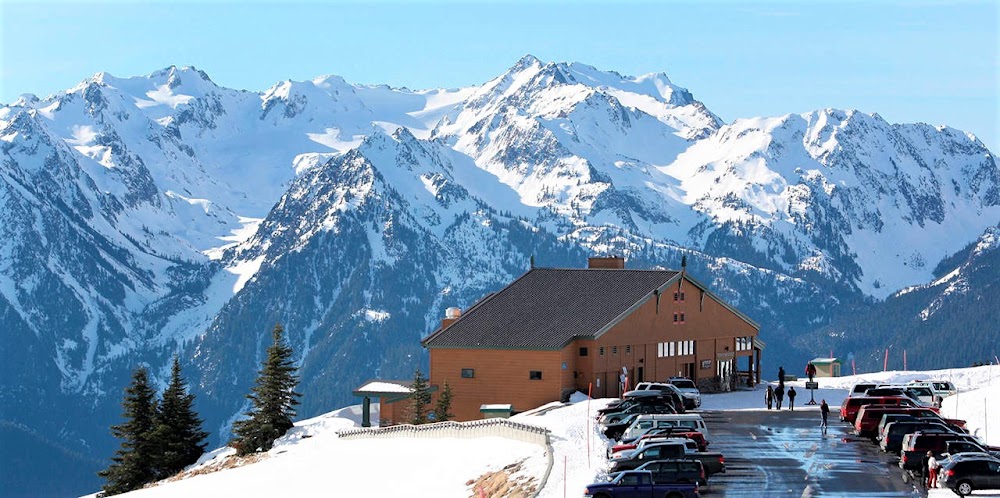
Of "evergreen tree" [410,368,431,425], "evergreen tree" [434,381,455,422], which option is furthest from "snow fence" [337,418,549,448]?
"evergreen tree" [410,368,431,425]

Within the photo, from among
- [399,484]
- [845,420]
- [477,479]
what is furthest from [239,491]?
[845,420]

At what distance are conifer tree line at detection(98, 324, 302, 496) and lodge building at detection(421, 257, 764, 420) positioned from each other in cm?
1064

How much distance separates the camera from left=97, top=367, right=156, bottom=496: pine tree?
110062 millimetres

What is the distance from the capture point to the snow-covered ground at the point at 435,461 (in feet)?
222

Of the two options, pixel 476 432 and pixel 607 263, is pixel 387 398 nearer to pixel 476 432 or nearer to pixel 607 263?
pixel 607 263

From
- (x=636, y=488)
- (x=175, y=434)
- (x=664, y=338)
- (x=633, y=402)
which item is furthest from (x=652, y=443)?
(x=175, y=434)

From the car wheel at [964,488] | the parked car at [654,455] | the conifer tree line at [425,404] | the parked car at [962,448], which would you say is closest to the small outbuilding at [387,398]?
the conifer tree line at [425,404]

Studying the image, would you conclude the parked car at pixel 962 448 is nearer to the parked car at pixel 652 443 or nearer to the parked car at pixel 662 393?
the parked car at pixel 652 443

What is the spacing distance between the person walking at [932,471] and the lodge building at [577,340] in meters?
41.6

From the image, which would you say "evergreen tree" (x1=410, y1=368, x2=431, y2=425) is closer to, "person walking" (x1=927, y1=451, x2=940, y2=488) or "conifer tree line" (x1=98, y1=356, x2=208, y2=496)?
"conifer tree line" (x1=98, y1=356, x2=208, y2=496)

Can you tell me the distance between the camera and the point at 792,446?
73.1 metres

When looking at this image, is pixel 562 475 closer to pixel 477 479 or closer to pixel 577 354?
pixel 477 479

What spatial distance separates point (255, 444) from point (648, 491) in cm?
5674

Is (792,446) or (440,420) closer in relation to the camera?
(792,446)
